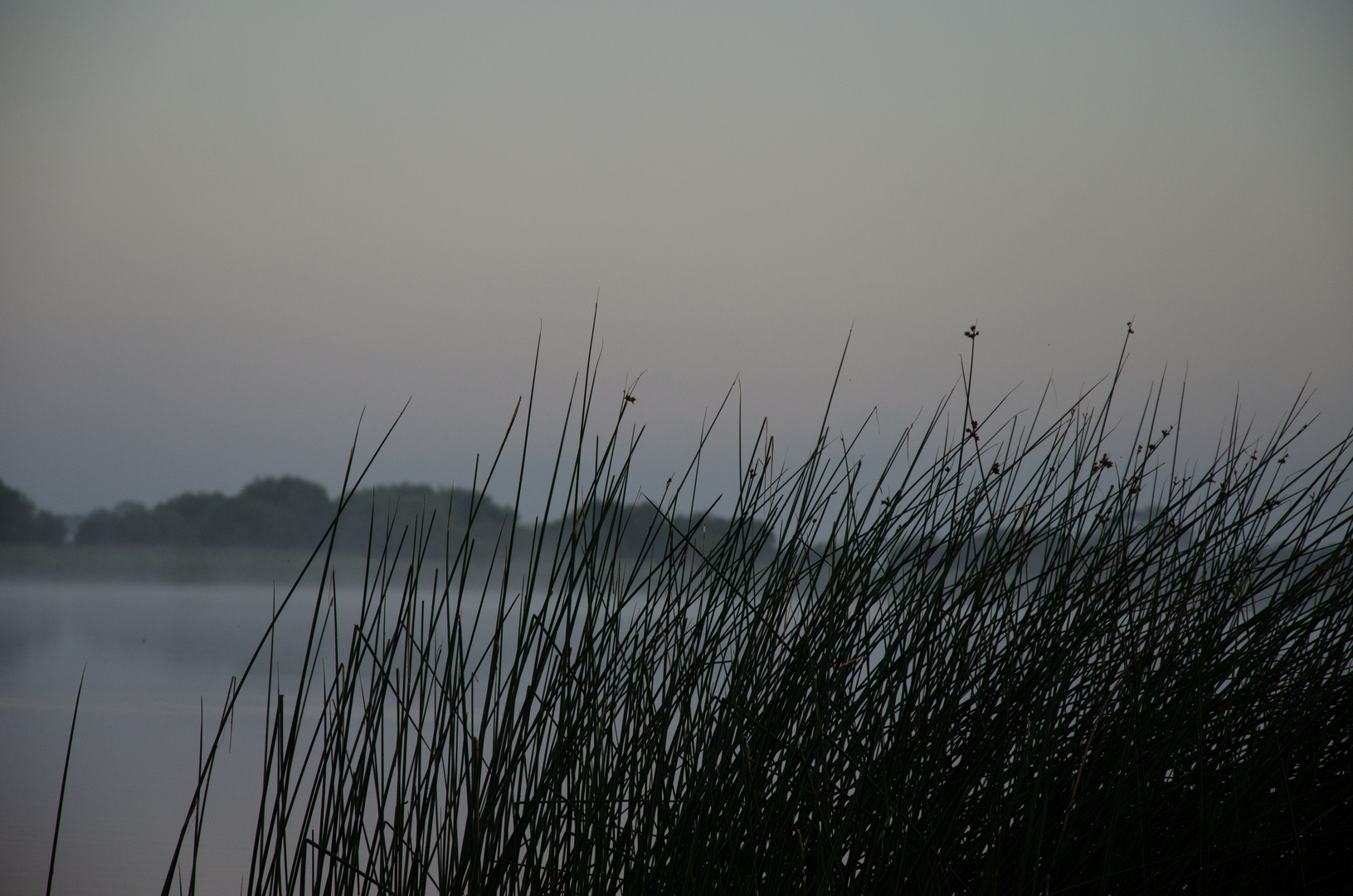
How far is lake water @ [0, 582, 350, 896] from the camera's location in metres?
3.30

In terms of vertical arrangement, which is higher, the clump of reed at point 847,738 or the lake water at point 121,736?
the clump of reed at point 847,738

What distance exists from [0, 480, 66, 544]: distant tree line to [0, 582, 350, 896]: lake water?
685mm

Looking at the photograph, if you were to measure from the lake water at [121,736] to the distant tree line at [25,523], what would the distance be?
0.69 metres

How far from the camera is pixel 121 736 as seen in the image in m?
4.87

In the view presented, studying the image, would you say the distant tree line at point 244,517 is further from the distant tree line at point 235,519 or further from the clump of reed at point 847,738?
the clump of reed at point 847,738

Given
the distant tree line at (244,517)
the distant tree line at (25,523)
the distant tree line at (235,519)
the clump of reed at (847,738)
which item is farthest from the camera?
the distant tree line at (244,517)

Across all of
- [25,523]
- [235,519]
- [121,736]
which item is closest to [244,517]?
[235,519]

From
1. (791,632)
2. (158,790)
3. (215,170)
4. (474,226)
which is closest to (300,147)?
(215,170)

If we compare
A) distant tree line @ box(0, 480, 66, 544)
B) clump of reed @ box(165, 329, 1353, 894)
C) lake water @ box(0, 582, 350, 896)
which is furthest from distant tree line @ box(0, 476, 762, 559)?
clump of reed @ box(165, 329, 1353, 894)

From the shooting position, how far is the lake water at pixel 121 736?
330 cm

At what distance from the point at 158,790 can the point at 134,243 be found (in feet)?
17.0

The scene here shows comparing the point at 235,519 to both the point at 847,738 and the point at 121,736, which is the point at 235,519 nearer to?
the point at 121,736

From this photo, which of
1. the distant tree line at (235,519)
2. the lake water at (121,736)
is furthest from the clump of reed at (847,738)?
the distant tree line at (235,519)

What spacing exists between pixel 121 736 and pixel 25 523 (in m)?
5.98
